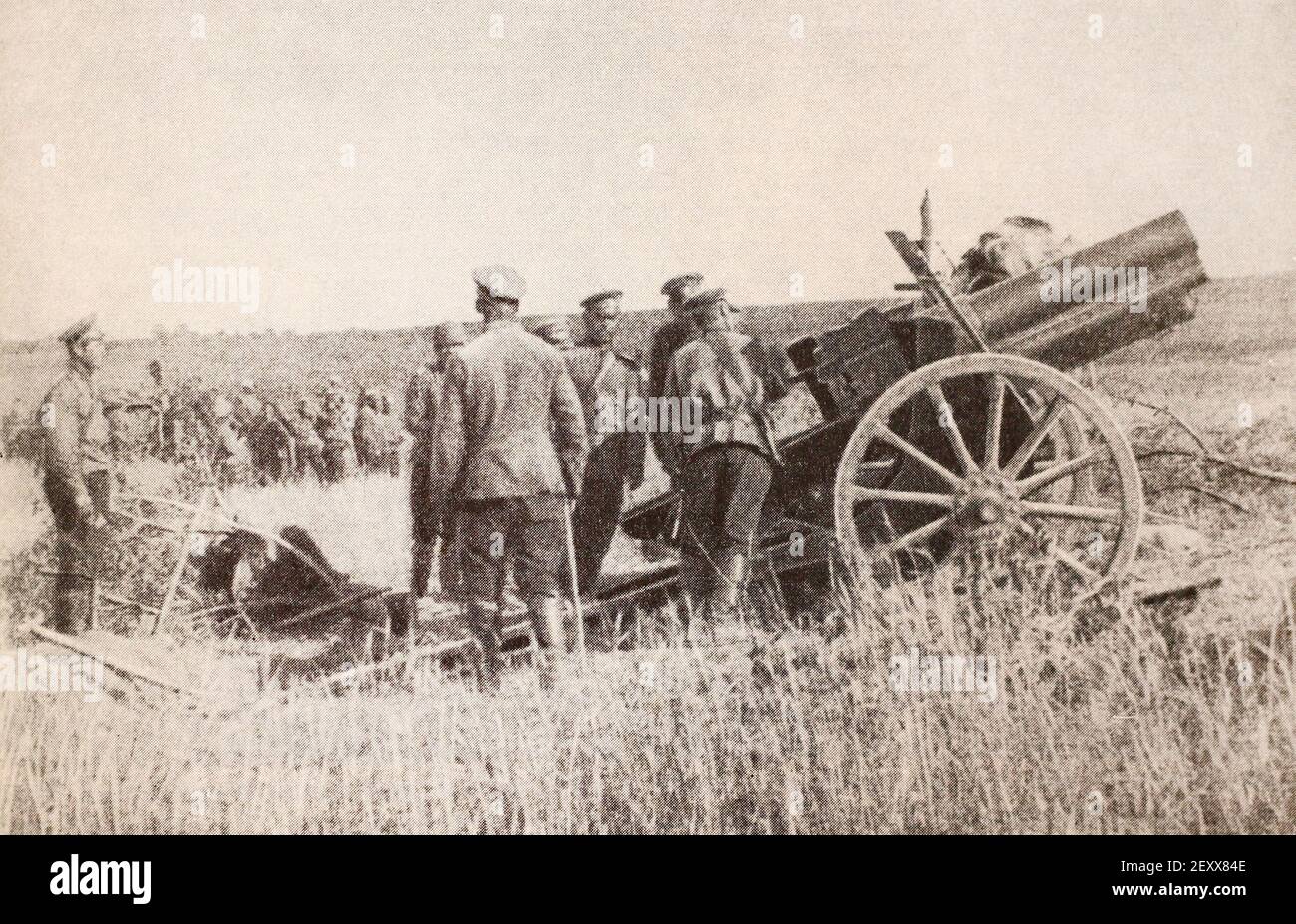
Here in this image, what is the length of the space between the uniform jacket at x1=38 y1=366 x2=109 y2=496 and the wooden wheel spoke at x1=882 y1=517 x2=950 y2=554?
355 centimetres

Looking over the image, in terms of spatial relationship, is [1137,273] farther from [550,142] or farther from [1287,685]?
[550,142]

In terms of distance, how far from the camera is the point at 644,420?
549cm

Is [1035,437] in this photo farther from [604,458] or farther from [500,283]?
[500,283]

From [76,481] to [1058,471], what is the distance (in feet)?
14.1

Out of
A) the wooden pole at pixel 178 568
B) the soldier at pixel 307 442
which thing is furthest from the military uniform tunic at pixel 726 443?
the wooden pole at pixel 178 568

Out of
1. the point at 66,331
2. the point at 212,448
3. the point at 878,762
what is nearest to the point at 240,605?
the point at 212,448

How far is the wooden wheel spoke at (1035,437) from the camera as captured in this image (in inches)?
195

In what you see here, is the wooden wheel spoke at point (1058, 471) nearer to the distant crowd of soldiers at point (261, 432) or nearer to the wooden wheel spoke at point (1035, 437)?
the wooden wheel spoke at point (1035, 437)

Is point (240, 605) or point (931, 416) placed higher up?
point (931, 416)

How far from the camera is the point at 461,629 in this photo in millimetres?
5523

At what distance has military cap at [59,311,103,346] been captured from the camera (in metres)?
5.74

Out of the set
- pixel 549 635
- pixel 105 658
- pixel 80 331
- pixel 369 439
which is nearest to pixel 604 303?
pixel 369 439
